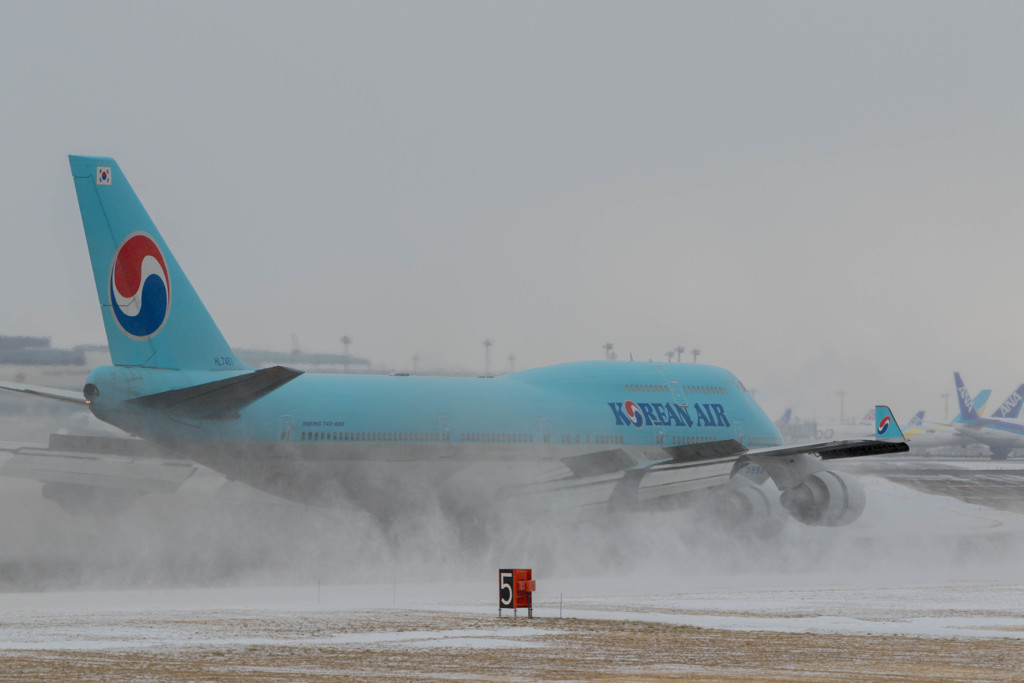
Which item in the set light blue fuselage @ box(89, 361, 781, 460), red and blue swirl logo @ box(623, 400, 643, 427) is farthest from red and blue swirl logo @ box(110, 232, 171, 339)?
red and blue swirl logo @ box(623, 400, 643, 427)

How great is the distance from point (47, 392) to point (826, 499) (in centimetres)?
2045

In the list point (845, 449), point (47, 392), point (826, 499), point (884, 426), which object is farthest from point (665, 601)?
point (47, 392)

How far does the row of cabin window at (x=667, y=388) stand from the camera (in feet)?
125

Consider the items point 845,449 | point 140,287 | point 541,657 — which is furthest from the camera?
point 845,449

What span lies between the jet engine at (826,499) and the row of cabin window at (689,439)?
343 centimetres

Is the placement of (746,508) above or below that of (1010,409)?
below

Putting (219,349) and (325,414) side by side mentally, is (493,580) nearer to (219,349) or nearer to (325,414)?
(325,414)

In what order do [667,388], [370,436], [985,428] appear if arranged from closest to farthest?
[370,436] < [667,388] < [985,428]

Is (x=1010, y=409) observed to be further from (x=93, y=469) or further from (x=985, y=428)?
(x=93, y=469)

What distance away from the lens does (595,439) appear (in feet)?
119

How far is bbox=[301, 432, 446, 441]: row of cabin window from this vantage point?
102 feet

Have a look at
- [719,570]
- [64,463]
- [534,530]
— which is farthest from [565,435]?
[64,463]

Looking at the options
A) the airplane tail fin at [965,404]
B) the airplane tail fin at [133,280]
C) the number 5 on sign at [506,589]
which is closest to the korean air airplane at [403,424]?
the airplane tail fin at [133,280]

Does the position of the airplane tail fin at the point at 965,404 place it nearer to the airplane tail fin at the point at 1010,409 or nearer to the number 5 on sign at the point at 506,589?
the airplane tail fin at the point at 1010,409
